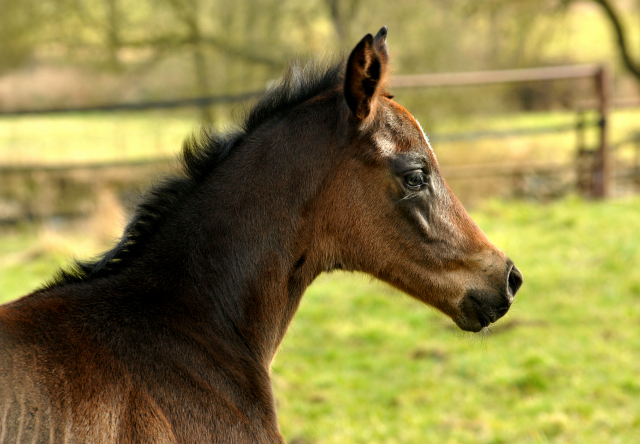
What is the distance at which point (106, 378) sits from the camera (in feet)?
5.84

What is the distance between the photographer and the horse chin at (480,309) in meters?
2.27

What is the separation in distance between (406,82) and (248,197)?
6940mm

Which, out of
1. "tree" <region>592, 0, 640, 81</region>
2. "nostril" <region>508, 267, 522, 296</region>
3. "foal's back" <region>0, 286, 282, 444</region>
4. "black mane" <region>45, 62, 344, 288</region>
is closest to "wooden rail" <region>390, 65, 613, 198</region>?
"tree" <region>592, 0, 640, 81</region>

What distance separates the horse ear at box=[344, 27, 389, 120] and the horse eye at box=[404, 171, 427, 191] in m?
0.27

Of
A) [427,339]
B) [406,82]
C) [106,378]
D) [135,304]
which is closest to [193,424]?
[106,378]

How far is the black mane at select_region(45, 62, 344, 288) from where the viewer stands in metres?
2.12

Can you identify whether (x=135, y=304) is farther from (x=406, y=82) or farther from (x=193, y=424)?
(x=406, y=82)

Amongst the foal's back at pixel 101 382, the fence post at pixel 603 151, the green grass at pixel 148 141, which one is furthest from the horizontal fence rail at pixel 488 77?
the foal's back at pixel 101 382

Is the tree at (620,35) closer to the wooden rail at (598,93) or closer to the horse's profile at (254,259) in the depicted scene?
the wooden rail at (598,93)

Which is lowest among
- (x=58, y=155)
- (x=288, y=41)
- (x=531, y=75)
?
(x=58, y=155)

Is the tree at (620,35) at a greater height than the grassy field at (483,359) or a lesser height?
greater

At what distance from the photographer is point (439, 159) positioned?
10000mm

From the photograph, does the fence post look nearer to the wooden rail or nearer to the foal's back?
the wooden rail

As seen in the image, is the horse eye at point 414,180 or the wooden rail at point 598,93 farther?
the wooden rail at point 598,93
